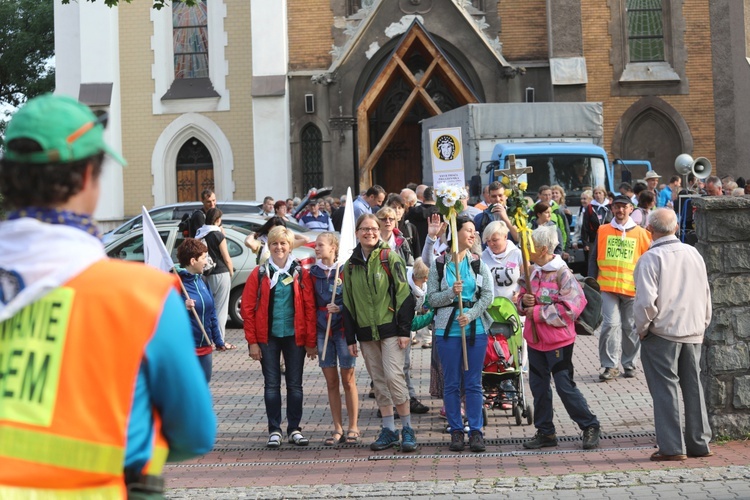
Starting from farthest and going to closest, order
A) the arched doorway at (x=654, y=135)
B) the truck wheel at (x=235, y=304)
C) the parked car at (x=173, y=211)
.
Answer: the arched doorway at (x=654, y=135), the parked car at (x=173, y=211), the truck wheel at (x=235, y=304)

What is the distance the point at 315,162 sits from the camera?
3180 cm

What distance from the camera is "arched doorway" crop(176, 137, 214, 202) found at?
32750 mm

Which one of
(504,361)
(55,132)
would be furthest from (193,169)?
(55,132)

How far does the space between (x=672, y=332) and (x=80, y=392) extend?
6381 millimetres

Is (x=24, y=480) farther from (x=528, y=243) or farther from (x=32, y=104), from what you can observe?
(x=528, y=243)

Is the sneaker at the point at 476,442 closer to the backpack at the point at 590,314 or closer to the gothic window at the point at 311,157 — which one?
the backpack at the point at 590,314

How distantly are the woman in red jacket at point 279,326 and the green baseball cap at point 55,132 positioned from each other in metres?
6.94

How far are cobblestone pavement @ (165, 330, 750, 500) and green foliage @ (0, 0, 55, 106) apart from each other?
3976cm

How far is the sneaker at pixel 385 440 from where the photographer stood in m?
9.14

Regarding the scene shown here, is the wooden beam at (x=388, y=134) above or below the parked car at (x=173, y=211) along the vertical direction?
above

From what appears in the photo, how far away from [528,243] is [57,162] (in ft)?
22.4

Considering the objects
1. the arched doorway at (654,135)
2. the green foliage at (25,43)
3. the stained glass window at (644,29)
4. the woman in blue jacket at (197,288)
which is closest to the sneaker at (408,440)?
the woman in blue jacket at (197,288)

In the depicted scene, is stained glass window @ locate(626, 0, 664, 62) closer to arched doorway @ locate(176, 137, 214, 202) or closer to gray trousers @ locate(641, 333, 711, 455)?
arched doorway @ locate(176, 137, 214, 202)

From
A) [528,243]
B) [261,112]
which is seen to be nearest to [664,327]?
[528,243]
